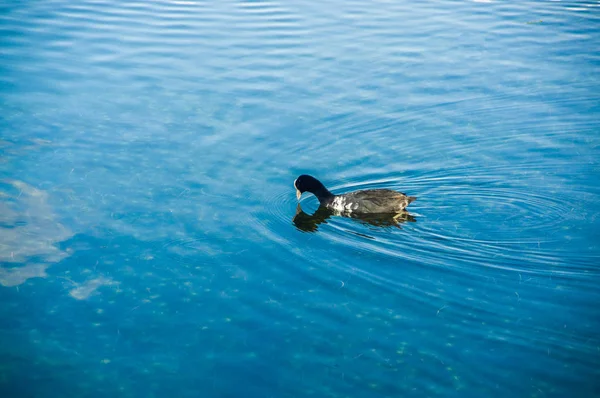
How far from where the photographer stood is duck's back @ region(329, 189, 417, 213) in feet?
47.3

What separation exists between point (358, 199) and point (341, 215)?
21.8 inches

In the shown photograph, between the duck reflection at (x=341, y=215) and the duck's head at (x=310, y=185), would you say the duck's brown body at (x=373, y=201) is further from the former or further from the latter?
the duck's head at (x=310, y=185)

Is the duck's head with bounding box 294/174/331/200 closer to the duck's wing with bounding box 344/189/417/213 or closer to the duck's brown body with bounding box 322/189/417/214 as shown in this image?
the duck's brown body with bounding box 322/189/417/214

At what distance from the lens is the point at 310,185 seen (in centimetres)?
1532

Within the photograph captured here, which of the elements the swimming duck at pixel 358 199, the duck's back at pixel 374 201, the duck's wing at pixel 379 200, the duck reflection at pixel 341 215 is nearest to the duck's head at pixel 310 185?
the swimming duck at pixel 358 199

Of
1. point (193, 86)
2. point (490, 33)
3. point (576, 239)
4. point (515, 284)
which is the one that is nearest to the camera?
point (515, 284)

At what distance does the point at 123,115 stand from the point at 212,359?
10906 mm

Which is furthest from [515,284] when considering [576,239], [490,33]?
[490,33]

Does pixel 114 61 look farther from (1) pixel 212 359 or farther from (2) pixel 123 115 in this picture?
(1) pixel 212 359

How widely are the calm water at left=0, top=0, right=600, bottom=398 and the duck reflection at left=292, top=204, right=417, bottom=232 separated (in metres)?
0.10

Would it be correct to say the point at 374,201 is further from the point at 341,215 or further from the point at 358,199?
the point at 341,215

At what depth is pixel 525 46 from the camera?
81.1 ft

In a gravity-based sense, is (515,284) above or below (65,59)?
below

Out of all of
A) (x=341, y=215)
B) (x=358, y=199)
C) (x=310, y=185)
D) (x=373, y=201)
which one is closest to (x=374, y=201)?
(x=373, y=201)
